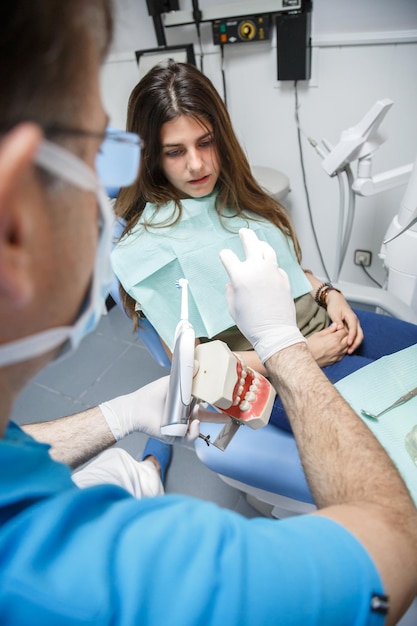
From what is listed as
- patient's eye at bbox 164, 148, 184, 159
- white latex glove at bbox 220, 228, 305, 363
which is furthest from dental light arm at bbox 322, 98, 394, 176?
white latex glove at bbox 220, 228, 305, 363

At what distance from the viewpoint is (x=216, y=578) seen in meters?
0.41

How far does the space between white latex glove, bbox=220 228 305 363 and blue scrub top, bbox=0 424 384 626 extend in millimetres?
429

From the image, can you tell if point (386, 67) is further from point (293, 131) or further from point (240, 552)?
point (240, 552)

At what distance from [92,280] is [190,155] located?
869mm

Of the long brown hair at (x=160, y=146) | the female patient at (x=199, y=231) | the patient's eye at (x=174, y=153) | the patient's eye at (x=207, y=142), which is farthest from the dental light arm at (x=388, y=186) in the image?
the patient's eye at (x=174, y=153)

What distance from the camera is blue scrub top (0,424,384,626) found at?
1.23 ft

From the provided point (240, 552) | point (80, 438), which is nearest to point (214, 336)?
point (80, 438)

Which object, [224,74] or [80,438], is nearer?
[80,438]

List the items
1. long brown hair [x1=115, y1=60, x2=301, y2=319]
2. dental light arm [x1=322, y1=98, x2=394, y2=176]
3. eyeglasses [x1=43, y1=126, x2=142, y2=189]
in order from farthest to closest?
1. dental light arm [x1=322, y1=98, x2=394, y2=176]
2. long brown hair [x1=115, y1=60, x2=301, y2=319]
3. eyeglasses [x1=43, y1=126, x2=142, y2=189]

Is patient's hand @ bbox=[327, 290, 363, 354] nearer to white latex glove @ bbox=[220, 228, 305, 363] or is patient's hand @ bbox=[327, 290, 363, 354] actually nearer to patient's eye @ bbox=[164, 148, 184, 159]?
white latex glove @ bbox=[220, 228, 305, 363]

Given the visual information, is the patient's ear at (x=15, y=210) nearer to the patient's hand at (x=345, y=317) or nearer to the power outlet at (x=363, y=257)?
the patient's hand at (x=345, y=317)

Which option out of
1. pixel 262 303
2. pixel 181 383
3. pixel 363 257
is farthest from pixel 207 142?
pixel 363 257

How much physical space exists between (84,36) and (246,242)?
2.07 ft

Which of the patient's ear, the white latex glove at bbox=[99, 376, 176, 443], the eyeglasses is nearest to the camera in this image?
the patient's ear
